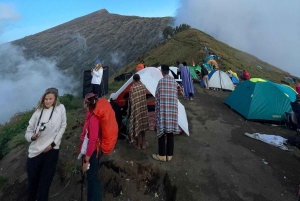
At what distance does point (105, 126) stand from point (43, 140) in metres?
0.97

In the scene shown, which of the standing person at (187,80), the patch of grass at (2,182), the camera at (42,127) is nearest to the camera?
the camera at (42,127)

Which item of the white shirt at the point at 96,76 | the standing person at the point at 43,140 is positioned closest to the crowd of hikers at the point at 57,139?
the standing person at the point at 43,140

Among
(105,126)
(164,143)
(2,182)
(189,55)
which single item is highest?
(189,55)

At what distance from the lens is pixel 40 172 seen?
128 inches

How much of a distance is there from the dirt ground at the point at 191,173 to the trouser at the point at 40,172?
989 millimetres

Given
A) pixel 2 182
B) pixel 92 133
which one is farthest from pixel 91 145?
pixel 2 182

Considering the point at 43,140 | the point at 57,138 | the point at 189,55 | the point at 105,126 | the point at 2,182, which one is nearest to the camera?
the point at 105,126

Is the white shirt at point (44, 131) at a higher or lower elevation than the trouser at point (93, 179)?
higher

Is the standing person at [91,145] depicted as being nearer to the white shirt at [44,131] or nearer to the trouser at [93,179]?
the trouser at [93,179]

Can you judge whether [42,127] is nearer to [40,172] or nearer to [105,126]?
[40,172]

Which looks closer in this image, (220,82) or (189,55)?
(220,82)

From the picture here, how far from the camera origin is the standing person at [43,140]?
3123 millimetres

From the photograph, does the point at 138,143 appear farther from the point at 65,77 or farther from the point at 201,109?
the point at 65,77

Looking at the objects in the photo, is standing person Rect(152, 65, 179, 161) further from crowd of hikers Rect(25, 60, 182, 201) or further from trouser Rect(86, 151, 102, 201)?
trouser Rect(86, 151, 102, 201)
